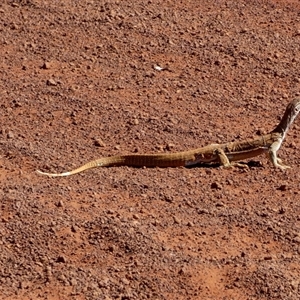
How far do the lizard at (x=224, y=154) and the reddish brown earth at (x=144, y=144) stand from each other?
0.15m

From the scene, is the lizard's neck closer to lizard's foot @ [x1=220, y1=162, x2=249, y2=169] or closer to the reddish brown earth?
the reddish brown earth

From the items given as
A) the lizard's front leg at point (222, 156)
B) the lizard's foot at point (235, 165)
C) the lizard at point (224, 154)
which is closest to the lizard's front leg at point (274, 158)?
the lizard at point (224, 154)

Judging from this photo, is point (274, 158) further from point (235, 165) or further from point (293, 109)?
point (293, 109)

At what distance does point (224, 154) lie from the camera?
12539mm

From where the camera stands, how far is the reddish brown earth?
10000mm

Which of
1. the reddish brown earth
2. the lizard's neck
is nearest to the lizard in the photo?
the lizard's neck

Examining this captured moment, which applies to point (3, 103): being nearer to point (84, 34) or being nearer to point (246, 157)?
point (84, 34)

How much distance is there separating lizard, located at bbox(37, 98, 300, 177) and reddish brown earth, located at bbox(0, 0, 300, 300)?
0.15m

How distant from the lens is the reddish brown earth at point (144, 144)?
10.0m

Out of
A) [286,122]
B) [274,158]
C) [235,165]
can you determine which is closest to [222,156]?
[235,165]

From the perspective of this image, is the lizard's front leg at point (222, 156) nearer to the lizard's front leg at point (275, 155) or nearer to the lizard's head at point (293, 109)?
the lizard's front leg at point (275, 155)

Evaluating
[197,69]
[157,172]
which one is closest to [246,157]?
[157,172]

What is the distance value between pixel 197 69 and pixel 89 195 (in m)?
3.89

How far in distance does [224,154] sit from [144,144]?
104cm
